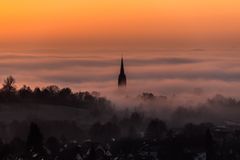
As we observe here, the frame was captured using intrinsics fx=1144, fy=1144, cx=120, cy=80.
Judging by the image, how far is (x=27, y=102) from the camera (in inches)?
7859

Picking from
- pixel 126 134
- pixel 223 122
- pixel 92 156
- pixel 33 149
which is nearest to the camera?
pixel 33 149

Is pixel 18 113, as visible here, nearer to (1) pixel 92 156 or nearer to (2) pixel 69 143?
(2) pixel 69 143

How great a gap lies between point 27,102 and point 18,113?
16.3m

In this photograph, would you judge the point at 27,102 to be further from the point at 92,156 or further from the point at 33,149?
the point at 33,149

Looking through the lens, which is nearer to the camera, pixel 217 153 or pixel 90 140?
pixel 217 153

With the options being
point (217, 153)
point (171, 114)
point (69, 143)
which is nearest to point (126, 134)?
point (69, 143)

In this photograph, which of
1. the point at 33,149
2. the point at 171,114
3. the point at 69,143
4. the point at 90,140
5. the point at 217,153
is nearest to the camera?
the point at 33,149

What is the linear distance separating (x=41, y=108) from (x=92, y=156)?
267 ft

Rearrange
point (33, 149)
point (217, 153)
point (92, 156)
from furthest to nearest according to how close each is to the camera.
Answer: point (217, 153) → point (92, 156) → point (33, 149)

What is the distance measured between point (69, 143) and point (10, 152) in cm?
2740

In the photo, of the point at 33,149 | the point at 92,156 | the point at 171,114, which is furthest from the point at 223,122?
the point at 33,149

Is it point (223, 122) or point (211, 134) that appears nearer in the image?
point (211, 134)

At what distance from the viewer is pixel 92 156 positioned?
11294cm

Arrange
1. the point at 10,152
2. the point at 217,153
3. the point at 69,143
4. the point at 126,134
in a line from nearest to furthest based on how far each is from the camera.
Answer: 1. the point at 10,152
2. the point at 217,153
3. the point at 69,143
4. the point at 126,134
